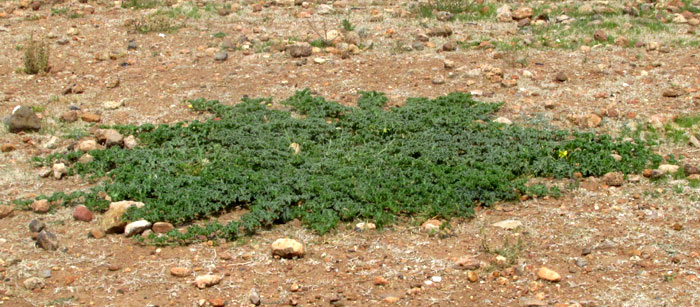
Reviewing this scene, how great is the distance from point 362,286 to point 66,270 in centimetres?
172

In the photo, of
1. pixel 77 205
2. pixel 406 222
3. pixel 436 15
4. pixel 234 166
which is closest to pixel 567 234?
pixel 406 222

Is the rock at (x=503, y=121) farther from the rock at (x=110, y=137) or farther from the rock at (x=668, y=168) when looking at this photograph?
the rock at (x=110, y=137)

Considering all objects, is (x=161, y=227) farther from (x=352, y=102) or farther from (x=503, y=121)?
(x=503, y=121)

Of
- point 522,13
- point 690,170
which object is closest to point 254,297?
point 690,170

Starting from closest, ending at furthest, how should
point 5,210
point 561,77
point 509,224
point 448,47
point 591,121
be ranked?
point 509,224
point 5,210
point 591,121
point 561,77
point 448,47

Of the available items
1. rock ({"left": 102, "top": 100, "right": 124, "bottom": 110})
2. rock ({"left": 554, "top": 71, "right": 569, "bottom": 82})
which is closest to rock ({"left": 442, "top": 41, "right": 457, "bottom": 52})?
rock ({"left": 554, "top": 71, "right": 569, "bottom": 82})

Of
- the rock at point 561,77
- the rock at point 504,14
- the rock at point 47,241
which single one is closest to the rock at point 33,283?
the rock at point 47,241

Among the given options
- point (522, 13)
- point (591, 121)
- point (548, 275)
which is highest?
point (522, 13)

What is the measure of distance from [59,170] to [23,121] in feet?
3.28

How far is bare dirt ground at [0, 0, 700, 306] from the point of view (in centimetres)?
443

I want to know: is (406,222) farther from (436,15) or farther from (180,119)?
(436,15)

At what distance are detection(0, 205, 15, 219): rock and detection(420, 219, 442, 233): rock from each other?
8.85 ft

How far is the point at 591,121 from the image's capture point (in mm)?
6480

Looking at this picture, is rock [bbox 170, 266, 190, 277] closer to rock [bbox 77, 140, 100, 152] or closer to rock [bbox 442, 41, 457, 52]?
rock [bbox 77, 140, 100, 152]
